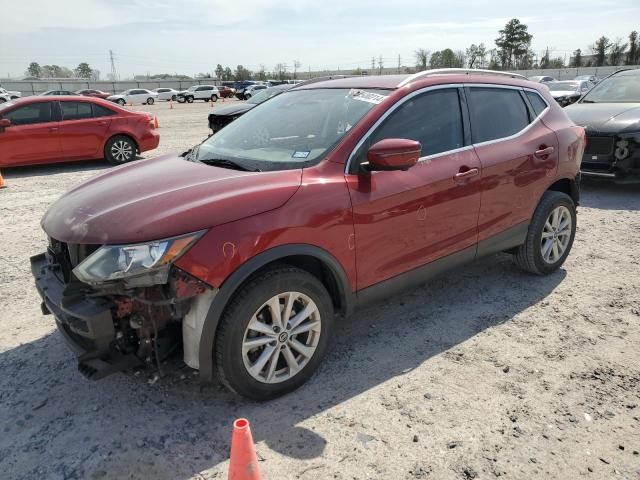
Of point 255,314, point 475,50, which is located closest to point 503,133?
point 255,314

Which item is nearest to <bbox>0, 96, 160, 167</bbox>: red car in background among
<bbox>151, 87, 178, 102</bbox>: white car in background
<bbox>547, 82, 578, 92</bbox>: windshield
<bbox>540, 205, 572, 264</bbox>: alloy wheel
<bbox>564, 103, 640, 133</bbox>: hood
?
<bbox>564, 103, 640, 133</bbox>: hood

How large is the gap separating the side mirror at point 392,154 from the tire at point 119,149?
9105mm

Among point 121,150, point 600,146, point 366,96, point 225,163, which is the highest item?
point 366,96

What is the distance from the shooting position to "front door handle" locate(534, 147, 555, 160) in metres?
4.30

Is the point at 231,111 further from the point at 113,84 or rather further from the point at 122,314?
the point at 113,84

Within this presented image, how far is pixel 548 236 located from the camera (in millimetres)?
4617

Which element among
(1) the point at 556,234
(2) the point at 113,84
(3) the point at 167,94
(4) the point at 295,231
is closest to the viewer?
(4) the point at 295,231

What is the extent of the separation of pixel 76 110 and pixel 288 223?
9306 mm

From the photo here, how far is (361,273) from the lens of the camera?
3223mm

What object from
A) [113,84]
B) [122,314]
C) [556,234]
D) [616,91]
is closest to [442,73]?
[556,234]

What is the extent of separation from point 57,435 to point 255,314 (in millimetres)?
1223

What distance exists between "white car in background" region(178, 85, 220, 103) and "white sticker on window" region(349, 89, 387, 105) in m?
51.6

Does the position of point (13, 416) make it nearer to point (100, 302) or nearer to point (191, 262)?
point (100, 302)

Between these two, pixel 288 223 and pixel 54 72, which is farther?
pixel 54 72
